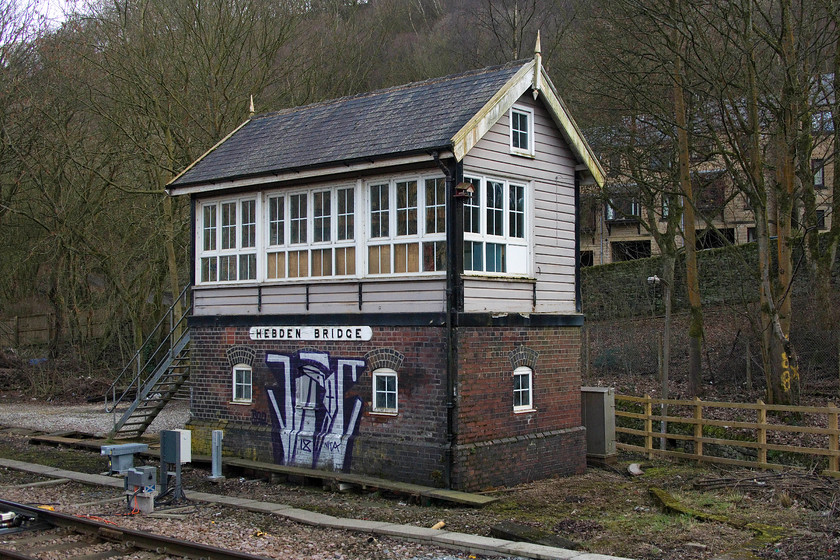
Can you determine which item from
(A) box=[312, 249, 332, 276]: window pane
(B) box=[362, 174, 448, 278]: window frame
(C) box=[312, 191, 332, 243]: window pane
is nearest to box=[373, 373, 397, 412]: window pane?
(B) box=[362, 174, 448, 278]: window frame

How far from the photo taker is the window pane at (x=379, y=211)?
14.4 m

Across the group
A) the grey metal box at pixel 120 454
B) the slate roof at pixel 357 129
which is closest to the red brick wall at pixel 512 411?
the slate roof at pixel 357 129

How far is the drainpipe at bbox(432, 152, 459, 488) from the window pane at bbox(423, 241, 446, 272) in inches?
5.7

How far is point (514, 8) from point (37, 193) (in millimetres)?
18737

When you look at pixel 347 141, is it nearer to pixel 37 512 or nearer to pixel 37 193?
pixel 37 512

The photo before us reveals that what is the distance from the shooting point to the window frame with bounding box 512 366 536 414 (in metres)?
14.5

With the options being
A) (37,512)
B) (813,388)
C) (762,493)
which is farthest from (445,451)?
(813,388)

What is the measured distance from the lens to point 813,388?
20422 mm

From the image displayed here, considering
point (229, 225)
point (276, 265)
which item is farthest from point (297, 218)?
point (229, 225)

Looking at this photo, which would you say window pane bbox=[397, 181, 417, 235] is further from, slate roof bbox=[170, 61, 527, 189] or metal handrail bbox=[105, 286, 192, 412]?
metal handrail bbox=[105, 286, 192, 412]

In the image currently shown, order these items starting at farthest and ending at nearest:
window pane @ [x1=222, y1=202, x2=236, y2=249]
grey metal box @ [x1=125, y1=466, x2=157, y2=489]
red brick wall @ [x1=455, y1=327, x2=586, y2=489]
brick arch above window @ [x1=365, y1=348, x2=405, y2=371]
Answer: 1. window pane @ [x1=222, y1=202, x2=236, y2=249]
2. brick arch above window @ [x1=365, y1=348, x2=405, y2=371]
3. red brick wall @ [x1=455, y1=327, x2=586, y2=489]
4. grey metal box @ [x1=125, y1=466, x2=157, y2=489]

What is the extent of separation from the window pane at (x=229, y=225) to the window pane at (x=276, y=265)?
3.60ft

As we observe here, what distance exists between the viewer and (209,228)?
17203mm

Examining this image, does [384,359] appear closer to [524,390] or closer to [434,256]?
[434,256]
